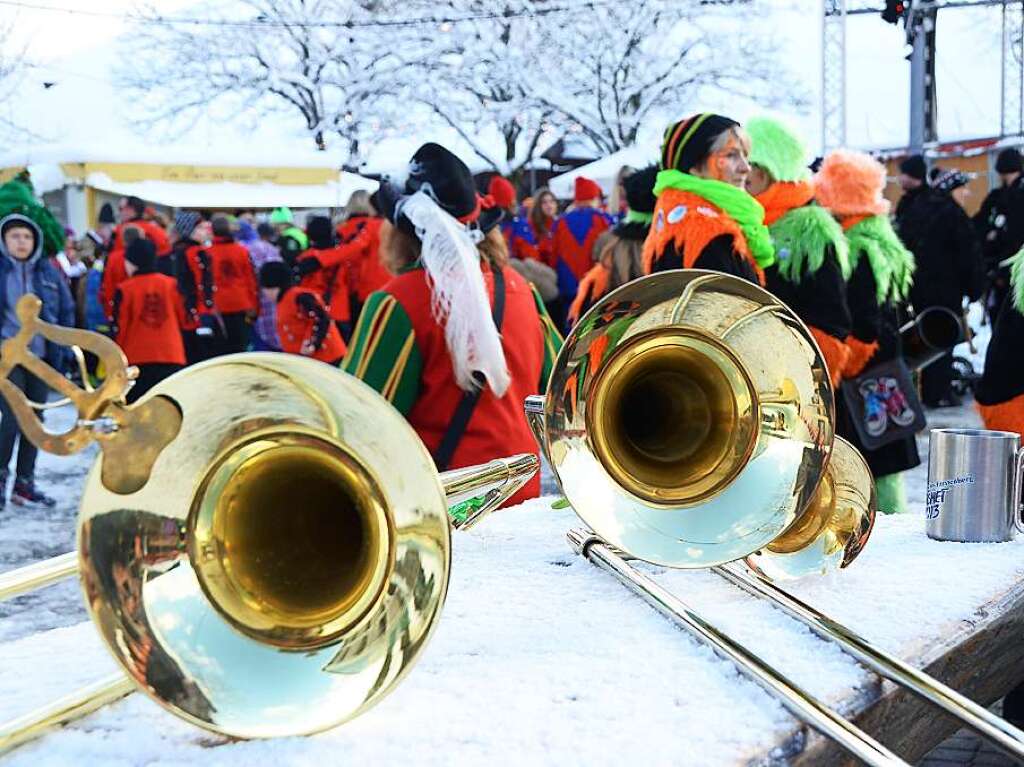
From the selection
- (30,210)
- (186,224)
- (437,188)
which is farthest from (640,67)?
(437,188)

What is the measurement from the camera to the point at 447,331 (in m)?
2.47

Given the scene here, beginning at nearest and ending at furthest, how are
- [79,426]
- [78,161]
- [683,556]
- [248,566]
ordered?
[79,426] < [248,566] < [683,556] < [78,161]

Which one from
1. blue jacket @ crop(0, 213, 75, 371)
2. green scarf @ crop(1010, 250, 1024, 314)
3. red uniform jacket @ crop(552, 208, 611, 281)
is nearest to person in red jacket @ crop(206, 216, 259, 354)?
blue jacket @ crop(0, 213, 75, 371)

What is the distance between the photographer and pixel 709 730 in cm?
128

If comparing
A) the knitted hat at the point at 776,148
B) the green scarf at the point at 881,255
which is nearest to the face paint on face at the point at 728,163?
the knitted hat at the point at 776,148

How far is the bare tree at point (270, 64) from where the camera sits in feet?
67.4

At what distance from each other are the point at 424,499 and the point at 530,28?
61.8 ft

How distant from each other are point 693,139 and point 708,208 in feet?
0.69

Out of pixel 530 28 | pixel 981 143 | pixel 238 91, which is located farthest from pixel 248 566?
pixel 238 91

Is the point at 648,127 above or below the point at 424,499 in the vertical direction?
above

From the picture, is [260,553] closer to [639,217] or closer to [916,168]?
[639,217]

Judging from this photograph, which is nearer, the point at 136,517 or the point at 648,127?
the point at 136,517

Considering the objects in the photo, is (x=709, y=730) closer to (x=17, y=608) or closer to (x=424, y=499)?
(x=424, y=499)

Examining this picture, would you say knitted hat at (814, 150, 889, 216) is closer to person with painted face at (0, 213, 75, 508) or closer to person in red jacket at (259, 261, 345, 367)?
person in red jacket at (259, 261, 345, 367)
